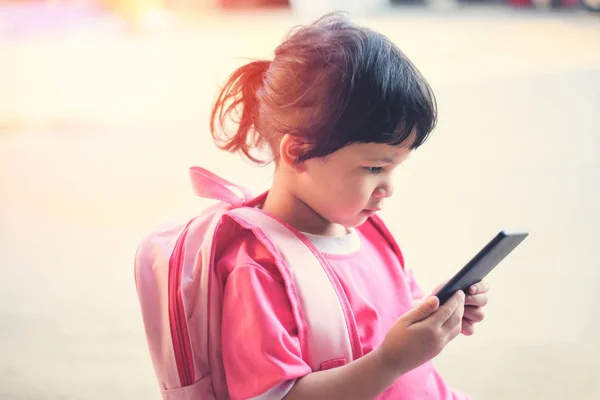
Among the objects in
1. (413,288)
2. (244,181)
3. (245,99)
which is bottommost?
(244,181)

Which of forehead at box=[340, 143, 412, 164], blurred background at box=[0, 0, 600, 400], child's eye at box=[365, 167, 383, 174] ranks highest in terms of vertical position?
forehead at box=[340, 143, 412, 164]

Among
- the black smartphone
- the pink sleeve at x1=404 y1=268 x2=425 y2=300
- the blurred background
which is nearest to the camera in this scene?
the black smartphone

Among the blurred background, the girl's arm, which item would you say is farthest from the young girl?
the blurred background

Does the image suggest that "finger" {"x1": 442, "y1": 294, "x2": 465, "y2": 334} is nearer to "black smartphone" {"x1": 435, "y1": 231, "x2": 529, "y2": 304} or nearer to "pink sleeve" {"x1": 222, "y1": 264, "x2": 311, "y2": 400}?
"black smartphone" {"x1": 435, "y1": 231, "x2": 529, "y2": 304}

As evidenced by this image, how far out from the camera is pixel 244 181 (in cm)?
228

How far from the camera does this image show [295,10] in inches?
189

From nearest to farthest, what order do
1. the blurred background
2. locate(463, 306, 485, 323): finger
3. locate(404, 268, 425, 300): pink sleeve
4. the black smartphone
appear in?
1. the black smartphone
2. locate(463, 306, 485, 323): finger
3. locate(404, 268, 425, 300): pink sleeve
4. the blurred background

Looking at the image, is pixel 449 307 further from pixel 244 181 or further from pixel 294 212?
pixel 244 181

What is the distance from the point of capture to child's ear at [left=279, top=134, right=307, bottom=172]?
83cm

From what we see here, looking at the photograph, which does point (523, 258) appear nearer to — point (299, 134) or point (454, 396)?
point (454, 396)

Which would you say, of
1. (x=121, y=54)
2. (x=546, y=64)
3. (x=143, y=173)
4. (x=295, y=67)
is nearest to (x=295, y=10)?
(x=121, y=54)

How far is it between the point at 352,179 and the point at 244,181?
4.82 ft

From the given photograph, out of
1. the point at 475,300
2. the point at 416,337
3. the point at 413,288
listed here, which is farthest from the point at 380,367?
the point at 413,288

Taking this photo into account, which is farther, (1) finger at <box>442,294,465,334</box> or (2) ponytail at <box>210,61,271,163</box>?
(2) ponytail at <box>210,61,271,163</box>
